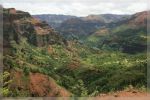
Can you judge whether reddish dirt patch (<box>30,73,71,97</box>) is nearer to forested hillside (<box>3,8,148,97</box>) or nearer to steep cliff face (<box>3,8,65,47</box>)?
forested hillside (<box>3,8,148,97</box>)

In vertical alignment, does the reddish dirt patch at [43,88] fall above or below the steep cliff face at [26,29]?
below

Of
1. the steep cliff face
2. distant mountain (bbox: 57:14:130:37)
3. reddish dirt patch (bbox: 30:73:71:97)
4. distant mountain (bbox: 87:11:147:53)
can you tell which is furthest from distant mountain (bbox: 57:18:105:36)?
reddish dirt patch (bbox: 30:73:71:97)

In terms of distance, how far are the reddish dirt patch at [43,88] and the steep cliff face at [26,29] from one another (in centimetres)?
877

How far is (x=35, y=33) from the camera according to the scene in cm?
2756

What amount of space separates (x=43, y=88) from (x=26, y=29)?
16.8 meters

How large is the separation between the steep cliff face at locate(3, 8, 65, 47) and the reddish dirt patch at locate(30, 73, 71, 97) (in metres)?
8.77

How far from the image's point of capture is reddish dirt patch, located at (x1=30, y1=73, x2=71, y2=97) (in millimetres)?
10340

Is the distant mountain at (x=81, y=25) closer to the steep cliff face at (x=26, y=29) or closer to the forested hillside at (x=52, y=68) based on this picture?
the forested hillside at (x=52, y=68)

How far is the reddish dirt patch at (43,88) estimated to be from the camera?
33.9 feet

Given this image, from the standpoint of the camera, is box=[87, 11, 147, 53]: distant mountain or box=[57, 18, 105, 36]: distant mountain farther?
box=[57, 18, 105, 36]: distant mountain

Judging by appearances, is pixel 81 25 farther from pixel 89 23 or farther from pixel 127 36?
pixel 127 36

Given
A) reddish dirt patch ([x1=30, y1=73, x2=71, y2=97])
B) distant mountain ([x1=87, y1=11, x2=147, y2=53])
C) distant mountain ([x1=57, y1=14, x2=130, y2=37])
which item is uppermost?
distant mountain ([x1=57, y1=14, x2=130, y2=37])

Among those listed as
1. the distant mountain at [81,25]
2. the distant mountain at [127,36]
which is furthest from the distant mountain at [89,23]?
the distant mountain at [127,36]

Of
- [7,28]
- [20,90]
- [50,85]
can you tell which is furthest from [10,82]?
[7,28]
